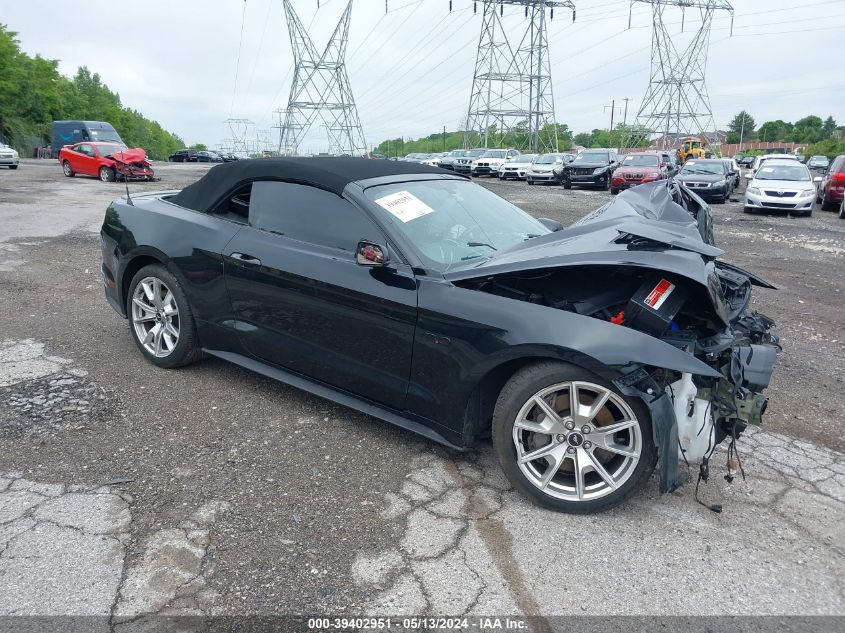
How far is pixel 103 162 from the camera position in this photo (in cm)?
2245

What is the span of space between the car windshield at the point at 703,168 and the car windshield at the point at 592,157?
13.4 ft

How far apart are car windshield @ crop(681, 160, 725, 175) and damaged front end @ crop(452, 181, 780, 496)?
19334mm

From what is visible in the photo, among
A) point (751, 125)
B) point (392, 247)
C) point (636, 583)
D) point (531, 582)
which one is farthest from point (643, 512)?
point (751, 125)

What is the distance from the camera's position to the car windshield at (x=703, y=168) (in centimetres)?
2045

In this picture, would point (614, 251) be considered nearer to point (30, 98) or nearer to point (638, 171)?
point (638, 171)

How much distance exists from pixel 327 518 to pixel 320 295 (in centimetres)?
125

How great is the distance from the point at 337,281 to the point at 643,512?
197 centimetres

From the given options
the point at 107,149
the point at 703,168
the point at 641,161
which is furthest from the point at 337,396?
the point at 107,149

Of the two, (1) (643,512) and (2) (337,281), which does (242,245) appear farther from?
(1) (643,512)

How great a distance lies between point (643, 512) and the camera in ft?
9.73

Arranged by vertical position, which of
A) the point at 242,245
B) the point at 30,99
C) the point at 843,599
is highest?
the point at 30,99

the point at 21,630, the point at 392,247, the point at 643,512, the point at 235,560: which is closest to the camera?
the point at 21,630

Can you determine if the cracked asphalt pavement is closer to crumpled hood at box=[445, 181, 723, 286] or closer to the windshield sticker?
crumpled hood at box=[445, 181, 723, 286]

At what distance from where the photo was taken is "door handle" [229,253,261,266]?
12.5ft
